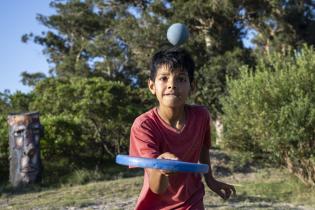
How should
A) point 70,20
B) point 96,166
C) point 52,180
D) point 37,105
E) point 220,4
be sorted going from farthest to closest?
point 70,20, point 220,4, point 37,105, point 96,166, point 52,180

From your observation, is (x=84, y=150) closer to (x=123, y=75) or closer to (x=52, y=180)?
(x=52, y=180)

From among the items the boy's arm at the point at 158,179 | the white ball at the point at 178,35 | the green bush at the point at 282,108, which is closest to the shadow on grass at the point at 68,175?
the green bush at the point at 282,108

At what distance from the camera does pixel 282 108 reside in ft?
28.0

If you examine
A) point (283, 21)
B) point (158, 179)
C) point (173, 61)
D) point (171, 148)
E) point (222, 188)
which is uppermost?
point (283, 21)

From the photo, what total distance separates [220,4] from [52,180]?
31.2 ft

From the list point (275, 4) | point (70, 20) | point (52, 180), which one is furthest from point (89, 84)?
point (70, 20)

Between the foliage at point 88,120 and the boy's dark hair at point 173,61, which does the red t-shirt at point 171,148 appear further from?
the foliage at point 88,120

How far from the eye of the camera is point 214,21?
1800 centimetres

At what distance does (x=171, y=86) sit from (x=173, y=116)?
197 millimetres

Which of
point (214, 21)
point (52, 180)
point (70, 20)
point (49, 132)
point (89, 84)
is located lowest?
point (52, 180)

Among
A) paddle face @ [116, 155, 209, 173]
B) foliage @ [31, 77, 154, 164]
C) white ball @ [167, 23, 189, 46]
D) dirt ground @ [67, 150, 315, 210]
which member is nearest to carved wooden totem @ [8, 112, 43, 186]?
foliage @ [31, 77, 154, 164]

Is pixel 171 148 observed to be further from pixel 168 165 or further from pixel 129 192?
pixel 129 192

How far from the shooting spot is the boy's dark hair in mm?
2492

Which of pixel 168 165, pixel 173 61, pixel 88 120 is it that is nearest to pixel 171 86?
pixel 173 61
